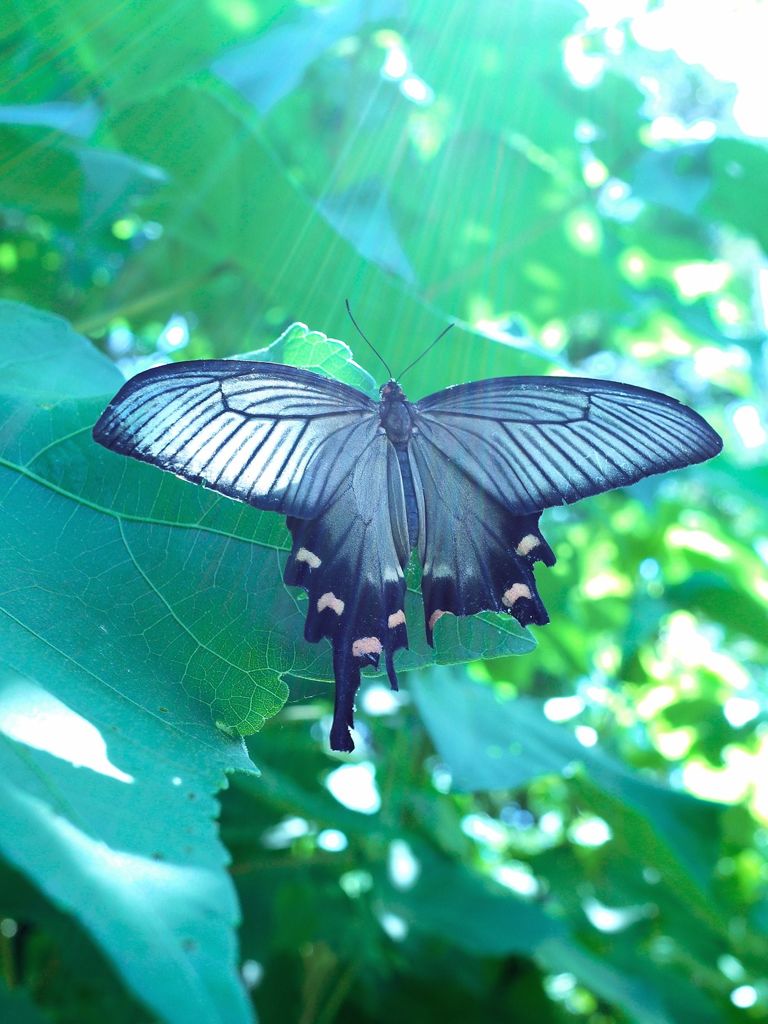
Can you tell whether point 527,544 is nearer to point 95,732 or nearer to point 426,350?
point 426,350

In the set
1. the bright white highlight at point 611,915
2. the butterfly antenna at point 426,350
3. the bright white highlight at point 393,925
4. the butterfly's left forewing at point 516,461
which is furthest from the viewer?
the bright white highlight at point 611,915

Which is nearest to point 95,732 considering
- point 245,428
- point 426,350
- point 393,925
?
point 245,428

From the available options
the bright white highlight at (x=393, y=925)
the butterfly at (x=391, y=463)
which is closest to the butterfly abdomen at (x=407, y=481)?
the butterfly at (x=391, y=463)

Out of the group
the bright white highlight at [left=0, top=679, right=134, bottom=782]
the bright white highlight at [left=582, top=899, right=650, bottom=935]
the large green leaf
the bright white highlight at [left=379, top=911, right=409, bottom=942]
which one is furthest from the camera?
the bright white highlight at [left=582, top=899, right=650, bottom=935]

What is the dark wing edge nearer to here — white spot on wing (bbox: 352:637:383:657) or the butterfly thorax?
the butterfly thorax

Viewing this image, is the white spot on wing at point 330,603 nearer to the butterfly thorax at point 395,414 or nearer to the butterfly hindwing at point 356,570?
the butterfly hindwing at point 356,570

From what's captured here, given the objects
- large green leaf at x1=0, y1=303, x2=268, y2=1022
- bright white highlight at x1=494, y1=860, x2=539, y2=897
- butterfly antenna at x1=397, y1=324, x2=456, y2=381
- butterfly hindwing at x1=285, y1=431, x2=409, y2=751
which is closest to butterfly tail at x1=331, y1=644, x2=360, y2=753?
butterfly hindwing at x1=285, y1=431, x2=409, y2=751
